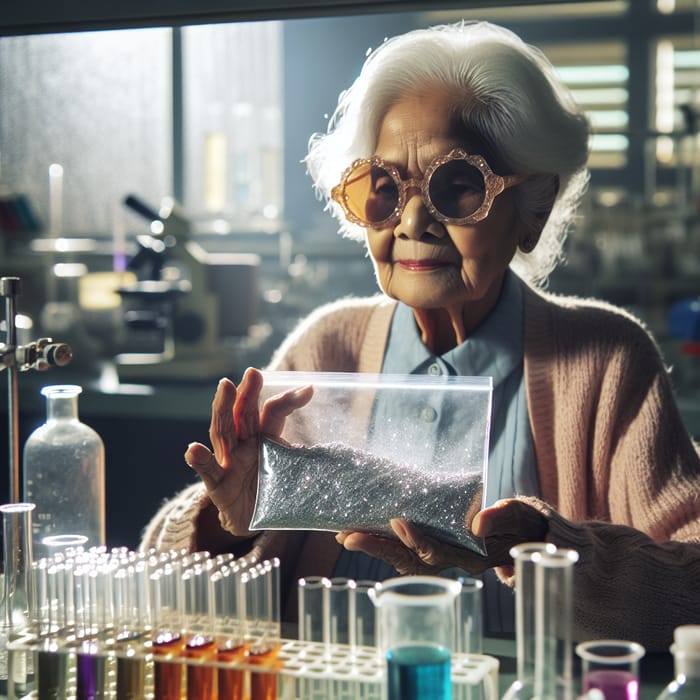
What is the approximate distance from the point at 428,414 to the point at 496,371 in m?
0.52

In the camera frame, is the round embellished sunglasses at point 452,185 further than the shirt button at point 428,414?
Yes

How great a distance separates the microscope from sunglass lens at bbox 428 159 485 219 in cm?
193

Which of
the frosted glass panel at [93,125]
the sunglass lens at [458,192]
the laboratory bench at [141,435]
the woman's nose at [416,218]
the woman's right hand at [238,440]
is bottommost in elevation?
the laboratory bench at [141,435]

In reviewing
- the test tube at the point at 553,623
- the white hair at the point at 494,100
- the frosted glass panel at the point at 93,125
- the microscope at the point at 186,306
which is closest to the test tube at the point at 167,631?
the test tube at the point at 553,623

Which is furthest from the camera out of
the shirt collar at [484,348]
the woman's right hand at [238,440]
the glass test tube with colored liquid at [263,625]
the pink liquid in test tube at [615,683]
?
the shirt collar at [484,348]

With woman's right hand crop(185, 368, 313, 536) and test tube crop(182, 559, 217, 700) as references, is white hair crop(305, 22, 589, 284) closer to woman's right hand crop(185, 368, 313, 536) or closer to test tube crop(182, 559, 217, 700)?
woman's right hand crop(185, 368, 313, 536)

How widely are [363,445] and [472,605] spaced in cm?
34

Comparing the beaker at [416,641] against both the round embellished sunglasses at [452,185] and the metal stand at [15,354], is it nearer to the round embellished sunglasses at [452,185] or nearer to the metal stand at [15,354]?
the metal stand at [15,354]

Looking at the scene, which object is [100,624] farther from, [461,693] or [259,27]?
[259,27]

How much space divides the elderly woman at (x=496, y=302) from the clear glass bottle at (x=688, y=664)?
0.69 meters

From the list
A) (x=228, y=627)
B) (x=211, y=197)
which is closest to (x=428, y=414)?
(x=228, y=627)

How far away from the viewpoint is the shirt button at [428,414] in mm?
1367

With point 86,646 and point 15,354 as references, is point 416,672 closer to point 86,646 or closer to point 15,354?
point 86,646

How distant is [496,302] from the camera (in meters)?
1.91
